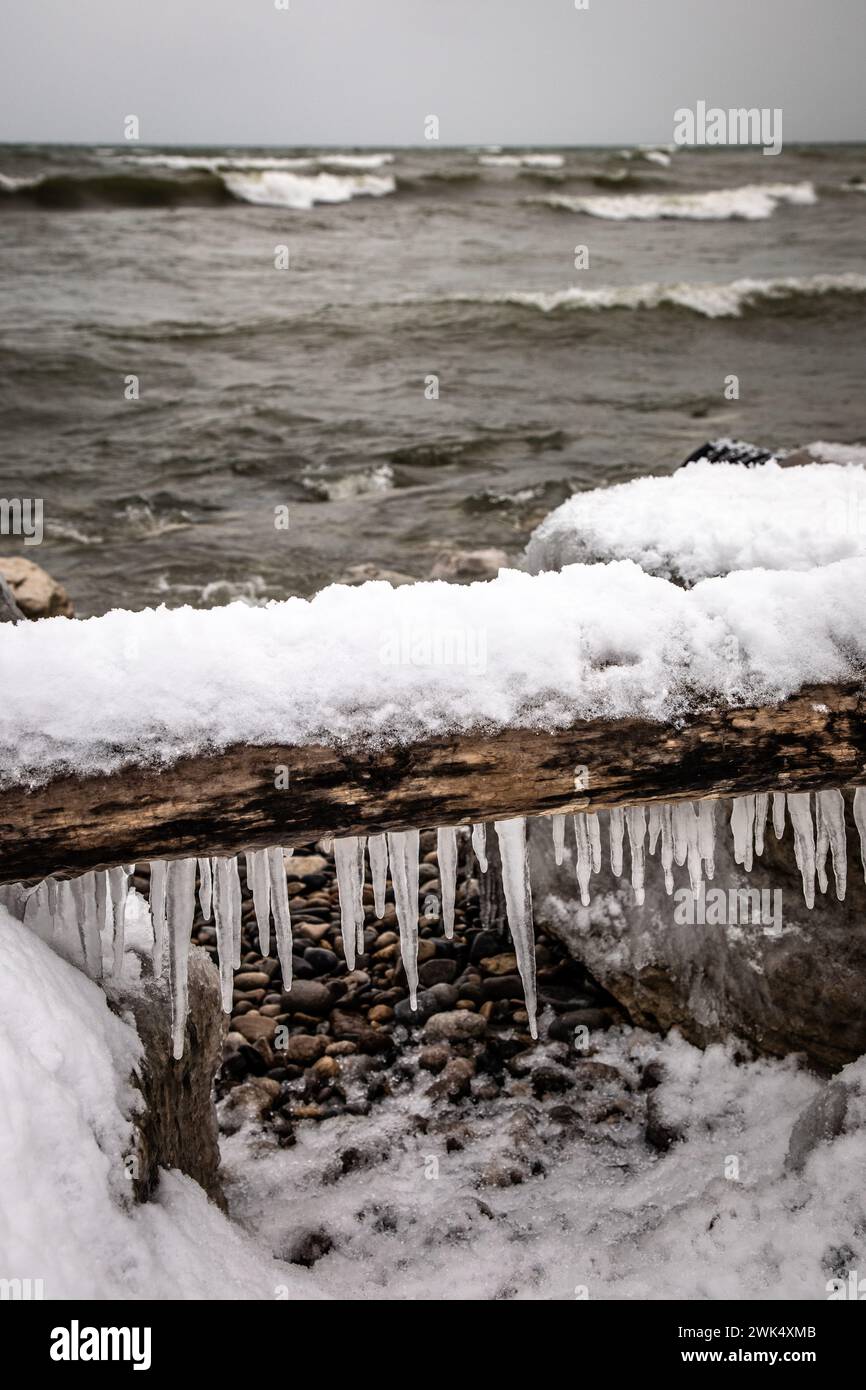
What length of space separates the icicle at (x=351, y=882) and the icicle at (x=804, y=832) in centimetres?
111

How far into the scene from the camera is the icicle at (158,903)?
2309 mm

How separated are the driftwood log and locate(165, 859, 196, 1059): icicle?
10.0 inches

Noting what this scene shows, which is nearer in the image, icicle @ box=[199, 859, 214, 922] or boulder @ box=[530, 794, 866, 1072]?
icicle @ box=[199, 859, 214, 922]

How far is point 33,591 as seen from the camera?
714 cm

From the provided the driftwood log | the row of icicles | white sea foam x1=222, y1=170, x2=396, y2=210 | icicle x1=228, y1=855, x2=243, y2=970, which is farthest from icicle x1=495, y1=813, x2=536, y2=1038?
white sea foam x1=222, y1=170, x2=396, y2=210

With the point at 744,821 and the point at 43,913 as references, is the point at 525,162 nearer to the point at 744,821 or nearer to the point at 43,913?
the point at 744,821

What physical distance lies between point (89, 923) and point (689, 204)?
122ft

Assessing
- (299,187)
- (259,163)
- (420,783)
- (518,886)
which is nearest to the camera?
(420,783)

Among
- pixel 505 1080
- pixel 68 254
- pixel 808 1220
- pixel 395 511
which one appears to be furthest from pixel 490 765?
pixel 68 254

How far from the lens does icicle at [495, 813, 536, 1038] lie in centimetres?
248

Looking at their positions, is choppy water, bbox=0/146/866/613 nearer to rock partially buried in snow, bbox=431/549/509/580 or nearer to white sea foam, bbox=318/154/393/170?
rock partially buried in snow, bbox=431/549/509/580

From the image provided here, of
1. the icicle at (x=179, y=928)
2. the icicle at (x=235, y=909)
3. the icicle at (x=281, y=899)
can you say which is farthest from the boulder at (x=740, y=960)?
the icicle at (x=179, y=928)

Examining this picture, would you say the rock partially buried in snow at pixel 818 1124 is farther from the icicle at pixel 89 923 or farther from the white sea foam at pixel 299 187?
the white sea foam at pixel 299 187

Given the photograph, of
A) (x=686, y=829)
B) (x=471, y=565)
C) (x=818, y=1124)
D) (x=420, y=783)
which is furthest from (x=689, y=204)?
(x=420, y=783)
